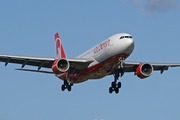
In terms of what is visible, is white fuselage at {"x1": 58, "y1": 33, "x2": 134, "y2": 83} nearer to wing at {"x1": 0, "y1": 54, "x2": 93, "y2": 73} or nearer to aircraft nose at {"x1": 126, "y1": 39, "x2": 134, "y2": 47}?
aircraft nose at {"x1": 126, "y1": 39, "x2": 134, "y2": 47}

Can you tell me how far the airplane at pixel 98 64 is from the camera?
57469mm

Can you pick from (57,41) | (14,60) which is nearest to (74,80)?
(14,60)

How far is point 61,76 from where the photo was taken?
214 feet

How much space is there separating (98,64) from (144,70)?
225 inches

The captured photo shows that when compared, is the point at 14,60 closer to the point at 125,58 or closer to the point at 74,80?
the point at 74,80

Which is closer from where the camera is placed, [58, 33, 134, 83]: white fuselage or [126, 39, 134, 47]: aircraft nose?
[126, 39, 134, 47]: aircraft nose

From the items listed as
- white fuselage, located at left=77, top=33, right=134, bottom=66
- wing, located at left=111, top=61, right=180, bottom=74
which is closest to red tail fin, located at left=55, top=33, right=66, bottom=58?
wing, located at left=111, top=61, right=180, bottom=74

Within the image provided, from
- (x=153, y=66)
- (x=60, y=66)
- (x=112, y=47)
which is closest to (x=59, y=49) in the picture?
(x=153, y=66)

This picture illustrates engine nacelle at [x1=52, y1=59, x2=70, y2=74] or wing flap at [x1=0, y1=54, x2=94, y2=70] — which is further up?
wing flap at [x1=0, y1=54, x2=94, y2=70]

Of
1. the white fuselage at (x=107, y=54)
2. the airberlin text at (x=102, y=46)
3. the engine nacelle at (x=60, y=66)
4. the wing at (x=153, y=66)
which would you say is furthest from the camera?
the wing at (x=153, y=66)

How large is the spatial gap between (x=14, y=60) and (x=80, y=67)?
681cm

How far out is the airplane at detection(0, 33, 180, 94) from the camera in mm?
57469

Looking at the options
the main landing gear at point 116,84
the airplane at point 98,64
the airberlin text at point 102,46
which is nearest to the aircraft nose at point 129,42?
the airplane at point 98,64

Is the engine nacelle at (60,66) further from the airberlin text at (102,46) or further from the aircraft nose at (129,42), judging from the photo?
the aircraft nose at (129,42)
